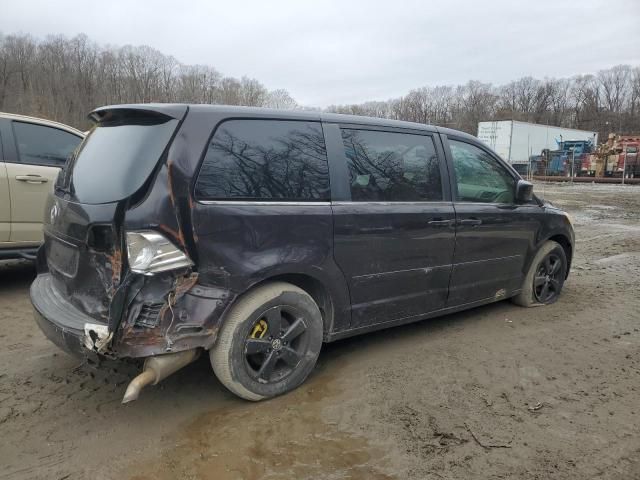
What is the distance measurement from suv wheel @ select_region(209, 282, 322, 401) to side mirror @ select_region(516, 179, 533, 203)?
2.43m

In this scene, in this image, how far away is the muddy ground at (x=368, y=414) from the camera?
2.46 meters

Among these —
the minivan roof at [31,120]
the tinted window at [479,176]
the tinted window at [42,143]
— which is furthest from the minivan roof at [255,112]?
the minivan roof at [31,120]

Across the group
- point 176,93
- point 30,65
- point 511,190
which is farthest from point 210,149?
point 30,65

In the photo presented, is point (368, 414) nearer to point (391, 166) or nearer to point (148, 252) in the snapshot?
point (148, 252)

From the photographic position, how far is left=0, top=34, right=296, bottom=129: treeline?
57875 mm

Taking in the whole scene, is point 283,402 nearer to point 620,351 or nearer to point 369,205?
point 369,205

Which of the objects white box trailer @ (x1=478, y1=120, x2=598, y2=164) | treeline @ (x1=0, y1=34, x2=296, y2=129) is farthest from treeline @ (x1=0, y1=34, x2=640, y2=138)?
white box trailer @ (x1=478, y1=120, x2=598, y2=164)

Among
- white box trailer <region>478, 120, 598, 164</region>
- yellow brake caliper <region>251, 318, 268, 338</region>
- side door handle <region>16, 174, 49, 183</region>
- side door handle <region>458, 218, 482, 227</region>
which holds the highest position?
white box trailer <region>478, 120, 598, 164</region>

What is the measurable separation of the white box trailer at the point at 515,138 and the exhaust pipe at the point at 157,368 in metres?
36.7

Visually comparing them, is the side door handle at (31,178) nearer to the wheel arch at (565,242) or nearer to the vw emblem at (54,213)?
the vw emblem at (54,213)

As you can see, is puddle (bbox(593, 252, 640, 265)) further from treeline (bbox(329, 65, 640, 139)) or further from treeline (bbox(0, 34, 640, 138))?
treeline (bbox(329, 65, 640, 139))

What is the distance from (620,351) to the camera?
392 centimetres

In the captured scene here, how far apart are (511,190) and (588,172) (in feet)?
110

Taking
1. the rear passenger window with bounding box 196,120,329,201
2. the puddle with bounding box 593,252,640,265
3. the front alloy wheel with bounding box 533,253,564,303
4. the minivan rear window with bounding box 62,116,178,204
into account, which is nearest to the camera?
the minivan rear window with bounding box 62,116,178,204
